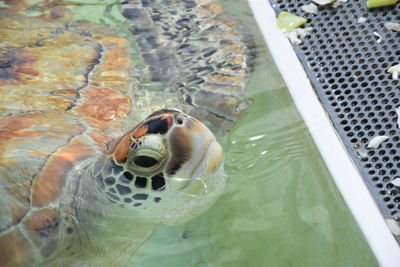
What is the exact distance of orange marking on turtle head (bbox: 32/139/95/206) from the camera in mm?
1207

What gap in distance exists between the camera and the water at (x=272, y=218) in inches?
51.9

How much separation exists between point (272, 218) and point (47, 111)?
0.82m

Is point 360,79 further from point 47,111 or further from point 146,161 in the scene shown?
point 47,111

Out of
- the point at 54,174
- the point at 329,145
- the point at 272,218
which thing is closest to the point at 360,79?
the point at 329,145

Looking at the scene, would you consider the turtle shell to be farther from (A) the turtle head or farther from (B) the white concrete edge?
(B) the white concrete edge

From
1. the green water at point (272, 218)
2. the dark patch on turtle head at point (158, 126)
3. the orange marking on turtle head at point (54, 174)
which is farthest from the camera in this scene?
the green water at point (272, 218)

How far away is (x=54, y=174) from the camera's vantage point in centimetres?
125

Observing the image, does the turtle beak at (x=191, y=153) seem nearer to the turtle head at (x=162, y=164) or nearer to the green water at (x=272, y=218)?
the turtle head at (x=162, y=164)

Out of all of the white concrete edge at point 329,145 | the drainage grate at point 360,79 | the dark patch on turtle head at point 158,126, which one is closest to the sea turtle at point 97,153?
the dark patch on turtle head at point 158,126

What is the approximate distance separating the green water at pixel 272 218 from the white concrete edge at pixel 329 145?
1.0 inches

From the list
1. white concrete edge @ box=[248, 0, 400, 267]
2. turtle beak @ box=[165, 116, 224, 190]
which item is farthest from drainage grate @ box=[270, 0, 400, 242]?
turtle beak @ box=[165, 116, 224, 190]

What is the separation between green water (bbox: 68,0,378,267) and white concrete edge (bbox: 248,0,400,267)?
25 millimetres

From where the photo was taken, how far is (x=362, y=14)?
1.69 metres

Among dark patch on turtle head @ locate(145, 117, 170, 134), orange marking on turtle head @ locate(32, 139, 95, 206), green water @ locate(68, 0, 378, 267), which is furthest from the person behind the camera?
green water @ locate(68, 0, 378, 267)
